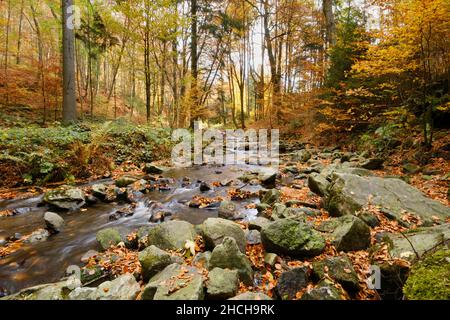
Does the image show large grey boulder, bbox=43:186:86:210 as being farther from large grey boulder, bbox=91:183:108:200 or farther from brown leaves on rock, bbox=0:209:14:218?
brown leaves on rock, bbox=0:209:14:218

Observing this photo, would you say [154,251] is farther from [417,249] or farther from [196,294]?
[417,249]

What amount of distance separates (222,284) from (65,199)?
4506mm

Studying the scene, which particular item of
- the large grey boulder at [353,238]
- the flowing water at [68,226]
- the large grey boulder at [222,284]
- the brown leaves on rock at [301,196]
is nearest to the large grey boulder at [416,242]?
the large grey boulder at [353,238]

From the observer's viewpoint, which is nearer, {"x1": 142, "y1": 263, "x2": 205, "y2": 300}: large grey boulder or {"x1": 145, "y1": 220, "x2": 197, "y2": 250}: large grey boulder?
{"x1": 142, "y1": 263, "x2": 205, "y2": 300}: large grey boulder

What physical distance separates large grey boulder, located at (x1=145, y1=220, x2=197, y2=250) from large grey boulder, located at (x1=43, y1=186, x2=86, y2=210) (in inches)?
105

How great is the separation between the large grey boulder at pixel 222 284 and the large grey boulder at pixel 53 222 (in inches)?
127

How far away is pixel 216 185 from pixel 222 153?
5438mm

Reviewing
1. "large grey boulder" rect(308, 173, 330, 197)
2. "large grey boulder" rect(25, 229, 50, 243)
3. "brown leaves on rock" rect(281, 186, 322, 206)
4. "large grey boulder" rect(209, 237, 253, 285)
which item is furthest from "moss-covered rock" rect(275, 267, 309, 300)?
"large grey boulder" rect(25, 229, 50, 243)

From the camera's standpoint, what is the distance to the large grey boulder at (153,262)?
2.75 m

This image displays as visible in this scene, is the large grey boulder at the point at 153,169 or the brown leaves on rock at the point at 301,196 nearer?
the brown leaves on rock at the point at 301,196

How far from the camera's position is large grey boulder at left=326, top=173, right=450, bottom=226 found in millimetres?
3695

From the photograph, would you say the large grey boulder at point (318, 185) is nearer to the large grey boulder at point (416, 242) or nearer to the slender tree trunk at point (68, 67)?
the large grey boulder at point (416, 242)

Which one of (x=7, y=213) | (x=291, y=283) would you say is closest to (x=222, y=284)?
(x=291, y=283)

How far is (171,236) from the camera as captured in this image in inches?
135
